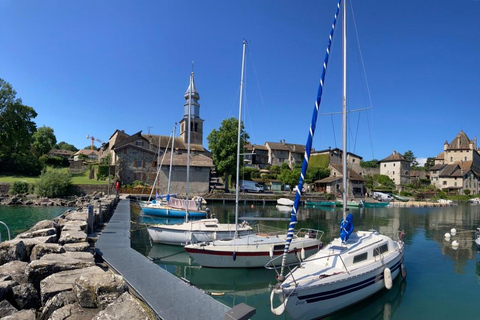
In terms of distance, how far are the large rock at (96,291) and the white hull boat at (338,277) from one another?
16.1 ft

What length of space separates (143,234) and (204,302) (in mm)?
19095

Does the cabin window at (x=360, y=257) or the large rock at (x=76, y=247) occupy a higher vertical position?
the large rock at (x=76, y=247)

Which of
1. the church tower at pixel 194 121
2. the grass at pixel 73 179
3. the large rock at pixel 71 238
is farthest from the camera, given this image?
the church tower at pixel 194 121

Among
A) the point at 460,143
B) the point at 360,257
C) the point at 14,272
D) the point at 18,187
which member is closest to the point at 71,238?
the point at 14,272

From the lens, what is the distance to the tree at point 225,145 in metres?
58.1

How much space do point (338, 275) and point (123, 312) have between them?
24.8ft

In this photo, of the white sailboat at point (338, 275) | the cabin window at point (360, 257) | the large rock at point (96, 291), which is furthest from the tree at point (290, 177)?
the large rock at point (96, 291)

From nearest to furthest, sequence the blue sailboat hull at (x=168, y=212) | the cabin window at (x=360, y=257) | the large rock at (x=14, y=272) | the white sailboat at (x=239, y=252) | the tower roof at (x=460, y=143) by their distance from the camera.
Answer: the large rock at (x=14, y=272)
the cabin window at (x=360, y=257)
the white sailboat at (x=239, y=252)
the blue sailboat hull at (x=168, y=212)
the tower roof at (x=460, y=143)

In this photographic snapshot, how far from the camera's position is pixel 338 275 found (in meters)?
10.1

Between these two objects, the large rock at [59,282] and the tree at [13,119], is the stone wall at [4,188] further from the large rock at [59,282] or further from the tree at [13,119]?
the large rock at [59,282]

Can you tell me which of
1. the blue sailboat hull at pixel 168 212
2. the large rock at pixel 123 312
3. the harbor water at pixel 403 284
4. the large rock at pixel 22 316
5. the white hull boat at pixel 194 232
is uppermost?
the large rock at pixel 123 312

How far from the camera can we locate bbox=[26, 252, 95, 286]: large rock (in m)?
6.84

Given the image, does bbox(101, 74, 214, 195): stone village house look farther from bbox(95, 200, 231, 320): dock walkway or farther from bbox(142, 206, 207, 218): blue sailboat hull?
bbox(95, 200, 231, 320): dock walkway

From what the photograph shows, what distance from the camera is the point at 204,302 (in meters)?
6.31
